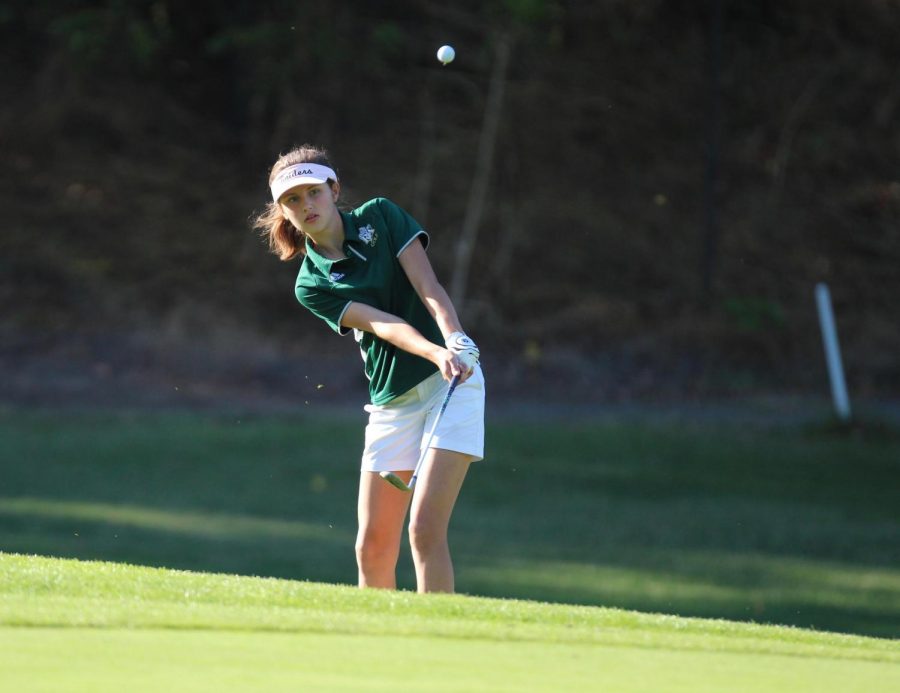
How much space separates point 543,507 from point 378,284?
7315 mm

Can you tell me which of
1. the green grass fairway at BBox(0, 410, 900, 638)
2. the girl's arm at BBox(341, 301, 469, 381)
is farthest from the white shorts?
the green grass fairway at BBox(0, 410, 900, 638)

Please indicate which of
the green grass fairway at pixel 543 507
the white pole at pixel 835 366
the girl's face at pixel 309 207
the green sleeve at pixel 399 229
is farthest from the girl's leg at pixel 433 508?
the white pole at pixel 835 366

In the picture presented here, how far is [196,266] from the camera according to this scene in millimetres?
17547

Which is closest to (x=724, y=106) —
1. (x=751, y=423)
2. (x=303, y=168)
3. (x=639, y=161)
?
(x=639, y=161)

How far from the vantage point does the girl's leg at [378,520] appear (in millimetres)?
5555

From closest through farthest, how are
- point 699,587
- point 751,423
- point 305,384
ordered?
1. point 699,587
2. point 751,423
3. point 305,384

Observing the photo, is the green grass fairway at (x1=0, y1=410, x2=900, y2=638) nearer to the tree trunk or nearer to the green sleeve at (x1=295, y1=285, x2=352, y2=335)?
the tree trunk

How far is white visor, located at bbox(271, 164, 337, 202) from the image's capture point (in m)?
5.25

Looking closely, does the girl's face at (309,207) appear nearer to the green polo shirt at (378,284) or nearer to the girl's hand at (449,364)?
the green polo shirt at (378,284)

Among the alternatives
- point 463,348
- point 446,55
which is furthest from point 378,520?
point 446,55

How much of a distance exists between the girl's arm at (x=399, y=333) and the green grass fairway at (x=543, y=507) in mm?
4291

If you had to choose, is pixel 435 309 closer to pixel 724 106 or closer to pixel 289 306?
pixel 289 306

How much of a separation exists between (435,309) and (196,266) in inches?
497

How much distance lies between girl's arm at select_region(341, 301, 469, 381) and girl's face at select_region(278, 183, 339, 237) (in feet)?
0.96
